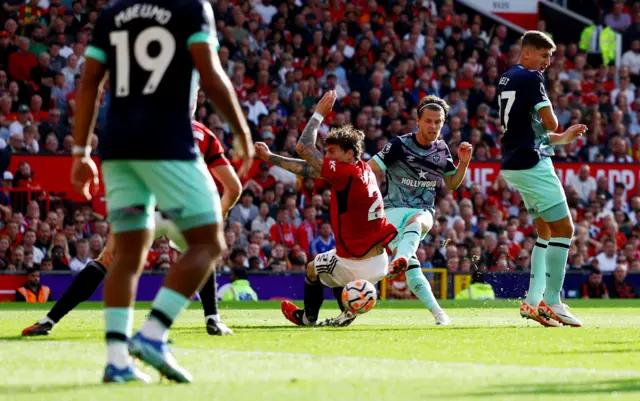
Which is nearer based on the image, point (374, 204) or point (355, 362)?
point (355, 362)

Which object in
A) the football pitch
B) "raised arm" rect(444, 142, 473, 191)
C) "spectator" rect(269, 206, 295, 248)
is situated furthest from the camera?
"spectator" rect(269, 206, 295, 248)

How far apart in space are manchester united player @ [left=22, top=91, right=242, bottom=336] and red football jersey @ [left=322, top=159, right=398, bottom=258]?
4.73ft

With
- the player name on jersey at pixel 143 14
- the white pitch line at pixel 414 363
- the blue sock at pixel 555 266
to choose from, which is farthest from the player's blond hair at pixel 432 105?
the player name on jersey at pixel 143 14

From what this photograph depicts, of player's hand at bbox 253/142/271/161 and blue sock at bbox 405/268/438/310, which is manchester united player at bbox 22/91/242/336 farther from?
blue sock at bbox 405/268/438/310

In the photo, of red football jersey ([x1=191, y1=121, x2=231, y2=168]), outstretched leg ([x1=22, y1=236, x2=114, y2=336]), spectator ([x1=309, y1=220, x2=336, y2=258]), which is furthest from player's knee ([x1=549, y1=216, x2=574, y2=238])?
spectator ([x1=309, y1=220, x2=336, y2=258])

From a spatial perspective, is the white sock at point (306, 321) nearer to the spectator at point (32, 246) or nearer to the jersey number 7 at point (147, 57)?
the jersey number 7 at point (147, 57)

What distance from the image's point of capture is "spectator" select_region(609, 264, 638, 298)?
69.5 feet

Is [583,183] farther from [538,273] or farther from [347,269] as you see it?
[347,269]

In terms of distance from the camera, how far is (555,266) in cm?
1142

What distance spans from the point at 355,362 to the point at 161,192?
1751 millimetres

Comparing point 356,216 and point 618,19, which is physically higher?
point 618,19

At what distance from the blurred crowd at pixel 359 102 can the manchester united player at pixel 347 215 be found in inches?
328

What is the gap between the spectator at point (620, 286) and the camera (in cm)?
2119

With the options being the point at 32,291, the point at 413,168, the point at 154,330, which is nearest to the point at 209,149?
the point at 413,168
